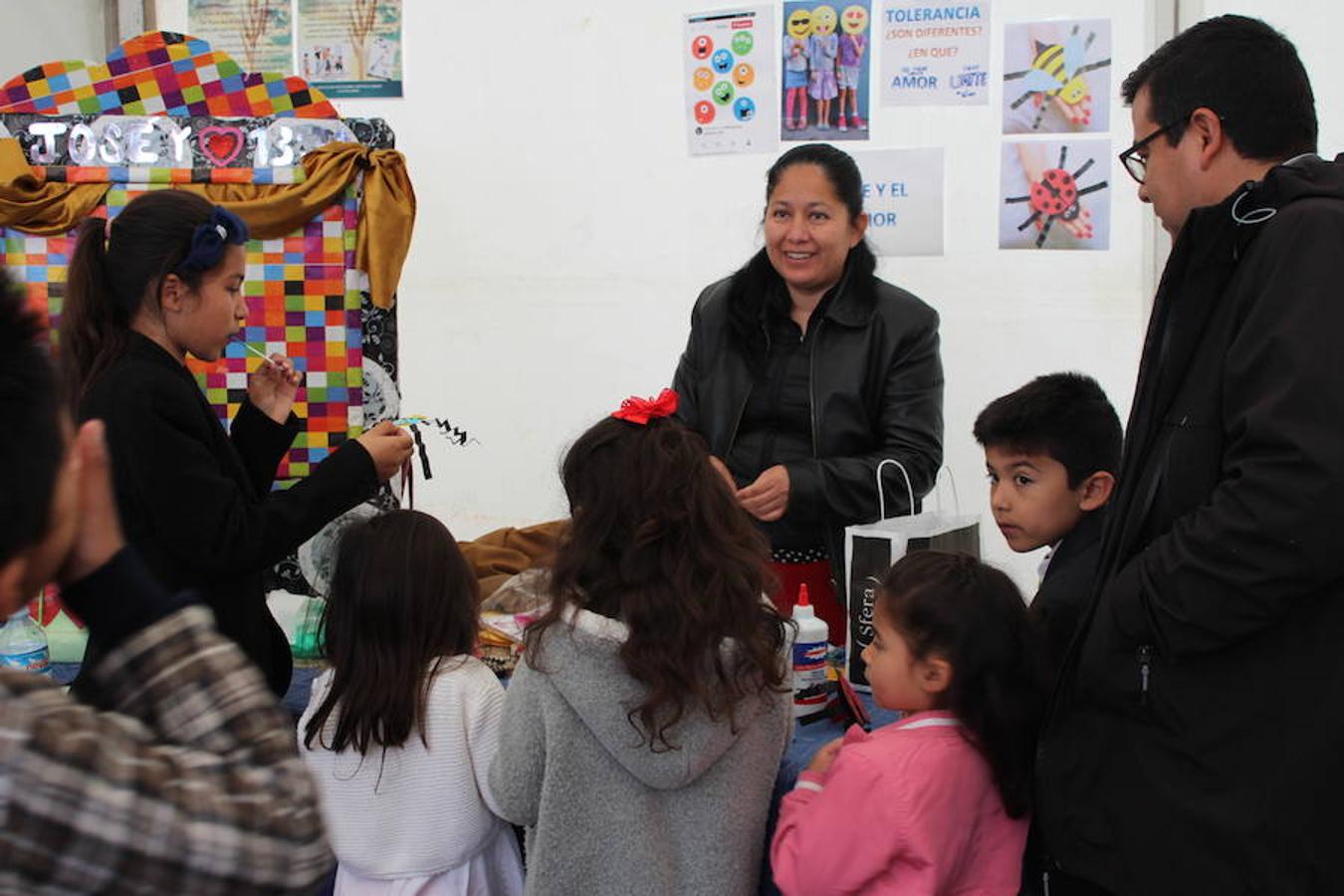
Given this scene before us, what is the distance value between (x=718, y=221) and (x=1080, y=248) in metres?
0.85

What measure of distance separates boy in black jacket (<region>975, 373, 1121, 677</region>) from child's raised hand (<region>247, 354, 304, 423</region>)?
3.74 feet

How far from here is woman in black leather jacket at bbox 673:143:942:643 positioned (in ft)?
7.09

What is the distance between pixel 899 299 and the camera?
224 centimetres

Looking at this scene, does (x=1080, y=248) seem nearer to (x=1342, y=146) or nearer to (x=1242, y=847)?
(x=1342, y=146)

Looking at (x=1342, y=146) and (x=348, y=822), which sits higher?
(x=1342, y=146)

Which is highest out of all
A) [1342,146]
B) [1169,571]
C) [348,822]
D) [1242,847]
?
[1342,146]

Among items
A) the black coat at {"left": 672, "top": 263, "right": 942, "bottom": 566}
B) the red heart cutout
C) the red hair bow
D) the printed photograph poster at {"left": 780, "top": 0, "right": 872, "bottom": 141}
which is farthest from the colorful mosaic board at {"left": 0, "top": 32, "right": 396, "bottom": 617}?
the red hair bow

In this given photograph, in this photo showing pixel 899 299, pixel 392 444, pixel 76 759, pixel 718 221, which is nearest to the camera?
pixel 76 759

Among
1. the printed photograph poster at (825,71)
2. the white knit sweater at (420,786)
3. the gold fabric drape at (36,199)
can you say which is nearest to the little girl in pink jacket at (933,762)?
the white knit sweater at (420,786)

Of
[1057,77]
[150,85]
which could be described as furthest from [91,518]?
[1057,77]

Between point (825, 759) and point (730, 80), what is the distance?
6.36ft

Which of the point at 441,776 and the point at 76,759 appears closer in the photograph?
the point at 76,759

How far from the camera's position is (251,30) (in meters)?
3.20

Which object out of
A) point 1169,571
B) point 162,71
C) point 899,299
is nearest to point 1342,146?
point 899,299
